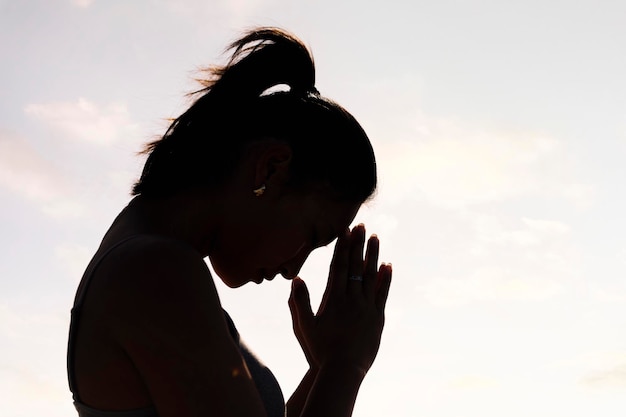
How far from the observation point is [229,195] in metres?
3.54

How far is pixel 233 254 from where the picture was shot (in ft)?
12.2

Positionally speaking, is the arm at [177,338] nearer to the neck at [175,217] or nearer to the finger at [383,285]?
the neck at [175,217]

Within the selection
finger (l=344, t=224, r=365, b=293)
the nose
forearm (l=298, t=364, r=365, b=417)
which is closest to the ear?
the nose

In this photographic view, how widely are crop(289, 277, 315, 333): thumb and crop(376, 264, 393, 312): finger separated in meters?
0.38

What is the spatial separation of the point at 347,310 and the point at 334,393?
54 cm

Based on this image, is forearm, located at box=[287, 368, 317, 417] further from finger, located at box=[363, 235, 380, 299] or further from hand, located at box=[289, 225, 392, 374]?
finger, located at box=[363, 235, 380, 299]

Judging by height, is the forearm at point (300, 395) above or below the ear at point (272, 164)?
below

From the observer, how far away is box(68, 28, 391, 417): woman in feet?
9.26

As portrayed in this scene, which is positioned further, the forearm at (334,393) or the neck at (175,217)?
the forearm at (334,393)

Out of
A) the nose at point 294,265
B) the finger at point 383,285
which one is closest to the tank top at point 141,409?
the nose at point 294,265

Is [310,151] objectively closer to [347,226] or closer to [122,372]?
[347,226]

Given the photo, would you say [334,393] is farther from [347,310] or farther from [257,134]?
[257,134]

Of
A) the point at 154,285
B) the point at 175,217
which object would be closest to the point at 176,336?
the point at 154,285

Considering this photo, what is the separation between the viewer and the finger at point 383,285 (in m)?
4.15
